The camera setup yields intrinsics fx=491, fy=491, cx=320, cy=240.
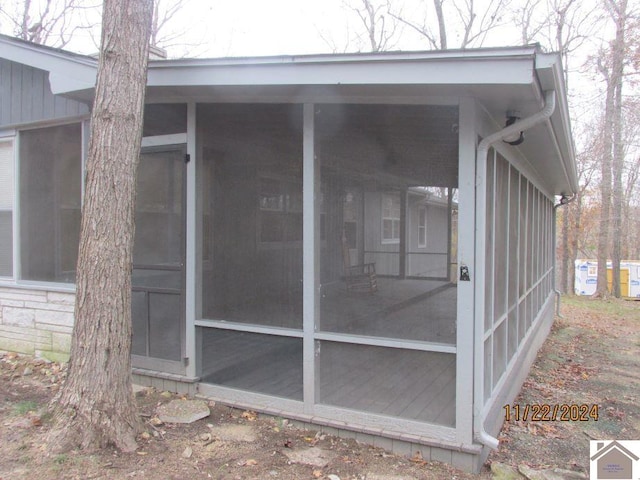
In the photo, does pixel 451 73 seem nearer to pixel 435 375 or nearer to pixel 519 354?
pixel 435 375

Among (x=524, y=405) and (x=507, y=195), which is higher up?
(x=507, y=195)

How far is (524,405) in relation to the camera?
15.1ft

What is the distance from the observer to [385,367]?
328 centimetres

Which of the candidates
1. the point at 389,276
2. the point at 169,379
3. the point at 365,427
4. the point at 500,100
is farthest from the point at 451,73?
the point at 169,379

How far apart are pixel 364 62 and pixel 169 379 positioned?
2845mm

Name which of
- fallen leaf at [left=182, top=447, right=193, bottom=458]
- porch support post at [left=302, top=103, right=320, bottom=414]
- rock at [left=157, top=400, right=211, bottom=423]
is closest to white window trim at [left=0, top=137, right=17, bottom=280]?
rock at [left=157, top=400, right=211, bottom=423]

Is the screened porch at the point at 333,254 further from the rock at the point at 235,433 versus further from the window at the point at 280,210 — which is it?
the rock at the point at 235,433

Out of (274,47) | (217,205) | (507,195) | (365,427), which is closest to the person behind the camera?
(365,427)

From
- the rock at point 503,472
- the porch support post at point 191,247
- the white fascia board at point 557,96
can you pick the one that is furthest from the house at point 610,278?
the porch support post at point 191,247

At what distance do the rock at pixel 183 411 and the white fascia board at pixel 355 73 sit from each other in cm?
235

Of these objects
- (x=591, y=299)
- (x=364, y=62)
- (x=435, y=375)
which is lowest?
(x=591, y=299)

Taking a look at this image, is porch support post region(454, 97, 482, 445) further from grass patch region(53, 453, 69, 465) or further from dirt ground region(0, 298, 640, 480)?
grass patch region(53, 453, 69, 465)

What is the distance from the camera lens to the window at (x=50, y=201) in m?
4.69

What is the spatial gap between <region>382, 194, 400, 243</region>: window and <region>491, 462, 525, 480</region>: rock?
157 centimetres
